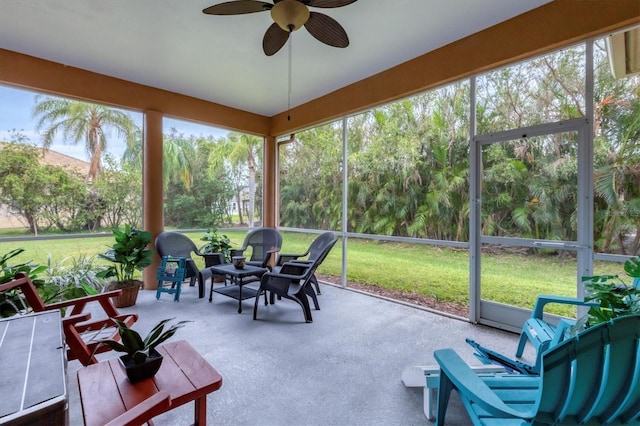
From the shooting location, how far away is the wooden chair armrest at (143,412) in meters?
1.02

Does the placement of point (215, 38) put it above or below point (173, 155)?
above

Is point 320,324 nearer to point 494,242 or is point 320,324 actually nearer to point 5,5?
point 494,242

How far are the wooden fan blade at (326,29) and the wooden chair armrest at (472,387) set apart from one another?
245cm

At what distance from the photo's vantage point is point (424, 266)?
14.6 ft

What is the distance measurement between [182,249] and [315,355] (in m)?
2.96

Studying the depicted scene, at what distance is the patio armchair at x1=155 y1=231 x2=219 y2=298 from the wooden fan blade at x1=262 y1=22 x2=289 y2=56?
2.99 meters

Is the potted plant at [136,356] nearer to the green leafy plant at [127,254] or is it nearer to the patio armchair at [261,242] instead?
the green leafy plant at [127,254]

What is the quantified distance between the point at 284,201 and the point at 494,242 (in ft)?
12.9

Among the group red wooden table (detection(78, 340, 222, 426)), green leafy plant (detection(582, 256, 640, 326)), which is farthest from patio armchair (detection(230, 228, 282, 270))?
green leafy plant (detection(582, 256, 640, 326))

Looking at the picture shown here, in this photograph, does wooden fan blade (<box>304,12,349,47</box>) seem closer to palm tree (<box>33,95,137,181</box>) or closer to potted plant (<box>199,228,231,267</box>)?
palm tree (<box>33,95,137,181</box>)

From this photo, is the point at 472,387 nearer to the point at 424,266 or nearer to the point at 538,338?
the point at 538,338

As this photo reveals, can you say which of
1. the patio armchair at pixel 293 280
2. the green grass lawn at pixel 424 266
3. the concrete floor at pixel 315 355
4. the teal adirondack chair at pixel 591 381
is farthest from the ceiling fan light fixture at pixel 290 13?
the green grass lawn at pixel 424 266

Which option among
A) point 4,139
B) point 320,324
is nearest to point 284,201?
point 320,324

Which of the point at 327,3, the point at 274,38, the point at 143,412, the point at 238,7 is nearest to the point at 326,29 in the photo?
the point at 327,3
